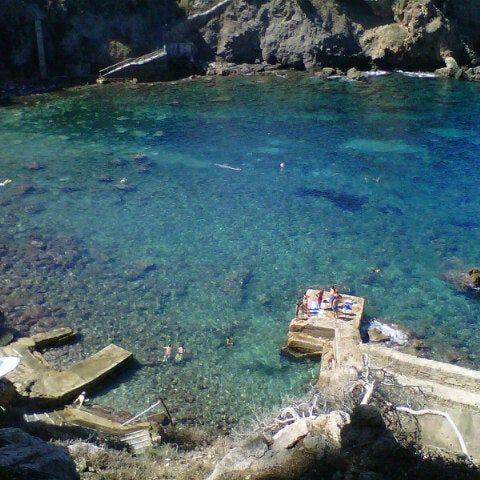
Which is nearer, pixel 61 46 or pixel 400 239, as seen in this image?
pixel 400 239

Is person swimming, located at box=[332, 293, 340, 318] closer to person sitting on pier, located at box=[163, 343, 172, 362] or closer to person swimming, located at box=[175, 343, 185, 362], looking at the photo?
person swimming, located at box=[175, 343, 185, 362]

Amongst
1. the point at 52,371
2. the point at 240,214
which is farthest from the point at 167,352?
the point at 240,214

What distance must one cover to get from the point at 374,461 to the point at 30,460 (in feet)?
17.7

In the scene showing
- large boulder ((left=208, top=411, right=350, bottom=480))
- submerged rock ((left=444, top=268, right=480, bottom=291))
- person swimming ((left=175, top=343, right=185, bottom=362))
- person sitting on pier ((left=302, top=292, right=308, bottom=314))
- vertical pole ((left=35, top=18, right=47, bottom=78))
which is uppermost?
vertical pole ((left=35, top=18, right=47, bottom=78))

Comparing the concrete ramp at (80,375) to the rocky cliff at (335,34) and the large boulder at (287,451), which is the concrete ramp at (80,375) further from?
the rocky cliff at (335,34)

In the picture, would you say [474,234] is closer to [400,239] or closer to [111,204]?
[400,239]

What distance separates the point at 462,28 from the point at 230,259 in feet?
153

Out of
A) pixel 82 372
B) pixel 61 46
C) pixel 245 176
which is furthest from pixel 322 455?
pixel 61 46

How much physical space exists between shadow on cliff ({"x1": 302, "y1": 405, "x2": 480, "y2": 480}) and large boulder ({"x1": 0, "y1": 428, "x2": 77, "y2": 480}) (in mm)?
3930

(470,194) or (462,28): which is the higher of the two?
(462,28)

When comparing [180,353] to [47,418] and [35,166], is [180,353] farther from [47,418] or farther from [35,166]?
[35,166]

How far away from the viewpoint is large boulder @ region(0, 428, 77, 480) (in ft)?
28.5

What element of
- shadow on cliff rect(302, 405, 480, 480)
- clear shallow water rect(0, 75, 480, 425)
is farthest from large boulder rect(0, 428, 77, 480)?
clear shallow water rect(0, 75, 480, 425)

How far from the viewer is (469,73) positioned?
183 ft
